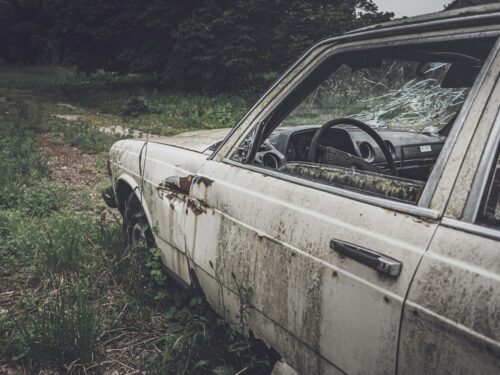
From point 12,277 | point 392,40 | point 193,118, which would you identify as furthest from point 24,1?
point 392,40

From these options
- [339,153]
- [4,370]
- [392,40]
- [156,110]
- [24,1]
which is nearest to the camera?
[392,40]

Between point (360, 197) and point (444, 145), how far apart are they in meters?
0.30

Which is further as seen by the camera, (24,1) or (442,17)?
(24,1)

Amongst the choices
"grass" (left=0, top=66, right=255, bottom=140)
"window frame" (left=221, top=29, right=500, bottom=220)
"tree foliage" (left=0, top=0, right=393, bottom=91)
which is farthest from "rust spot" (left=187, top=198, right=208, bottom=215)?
"tree foliage" (left=0, top=0, right=393, bottom=91)

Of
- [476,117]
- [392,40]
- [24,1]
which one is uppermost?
[24,1]

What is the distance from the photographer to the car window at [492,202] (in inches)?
42.7

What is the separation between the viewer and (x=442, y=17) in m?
1.37

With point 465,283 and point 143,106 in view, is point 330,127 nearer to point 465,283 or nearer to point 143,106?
point 465,283

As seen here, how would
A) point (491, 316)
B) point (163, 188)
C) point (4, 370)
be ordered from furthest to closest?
point (163, 188) < point (4, 370) < point (491, 316)

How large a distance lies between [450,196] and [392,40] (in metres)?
0.67

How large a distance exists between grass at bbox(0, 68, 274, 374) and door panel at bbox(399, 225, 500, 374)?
830 millimetres

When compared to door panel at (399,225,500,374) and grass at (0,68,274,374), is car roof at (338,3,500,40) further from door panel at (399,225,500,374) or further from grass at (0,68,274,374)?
grass at (0,68,274,374)

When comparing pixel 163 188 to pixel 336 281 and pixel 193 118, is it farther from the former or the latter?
pixel 193 118

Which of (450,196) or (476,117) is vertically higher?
(476,117)
